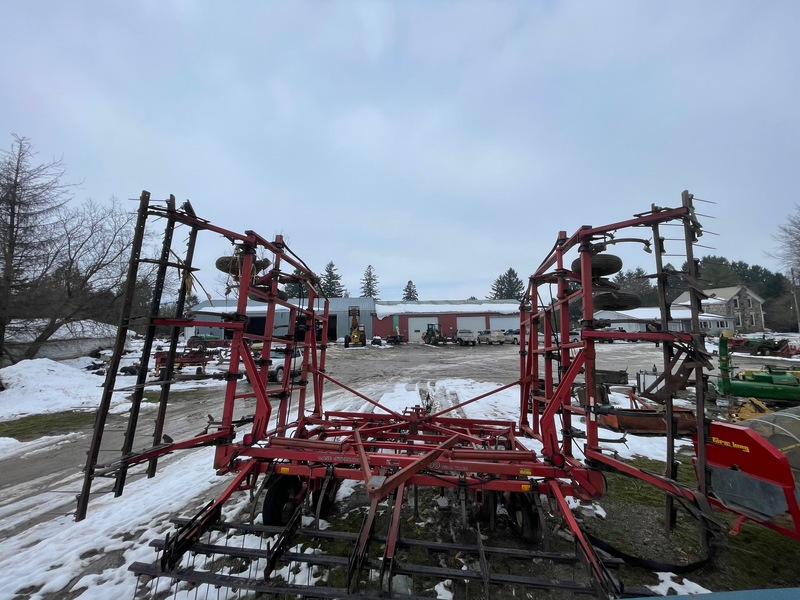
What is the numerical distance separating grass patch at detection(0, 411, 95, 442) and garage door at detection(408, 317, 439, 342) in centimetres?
3424

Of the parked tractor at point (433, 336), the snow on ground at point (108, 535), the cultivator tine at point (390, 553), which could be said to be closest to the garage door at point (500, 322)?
the parked tractor at point (433, 336)

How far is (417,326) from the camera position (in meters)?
42.7

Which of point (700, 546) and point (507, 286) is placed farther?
point (507, 286)

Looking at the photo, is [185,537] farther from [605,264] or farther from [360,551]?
[605,264]

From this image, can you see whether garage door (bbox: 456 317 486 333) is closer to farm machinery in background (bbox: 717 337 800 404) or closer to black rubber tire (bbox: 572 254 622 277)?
farm machinery in background (bbox: 717 337 800 404)

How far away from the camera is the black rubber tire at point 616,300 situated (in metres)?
3.40

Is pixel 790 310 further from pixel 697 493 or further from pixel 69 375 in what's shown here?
pixel 69 375

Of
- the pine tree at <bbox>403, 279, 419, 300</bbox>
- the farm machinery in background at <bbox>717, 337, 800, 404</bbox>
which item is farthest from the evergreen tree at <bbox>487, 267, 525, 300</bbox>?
the farm machinery in background at <bbox>717, 337, 800, 404</bbox>

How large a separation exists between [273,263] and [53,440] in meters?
6.95

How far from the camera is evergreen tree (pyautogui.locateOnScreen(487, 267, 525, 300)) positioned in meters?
87.4

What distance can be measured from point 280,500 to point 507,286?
3565 inches

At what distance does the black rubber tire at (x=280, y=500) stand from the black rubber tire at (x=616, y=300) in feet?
11.9

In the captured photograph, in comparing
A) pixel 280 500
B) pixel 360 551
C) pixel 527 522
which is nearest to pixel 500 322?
pixel 527 522

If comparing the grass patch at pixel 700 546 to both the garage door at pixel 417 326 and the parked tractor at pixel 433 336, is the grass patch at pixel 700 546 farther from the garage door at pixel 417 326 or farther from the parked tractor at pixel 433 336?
the garage door at pixel 417 326
